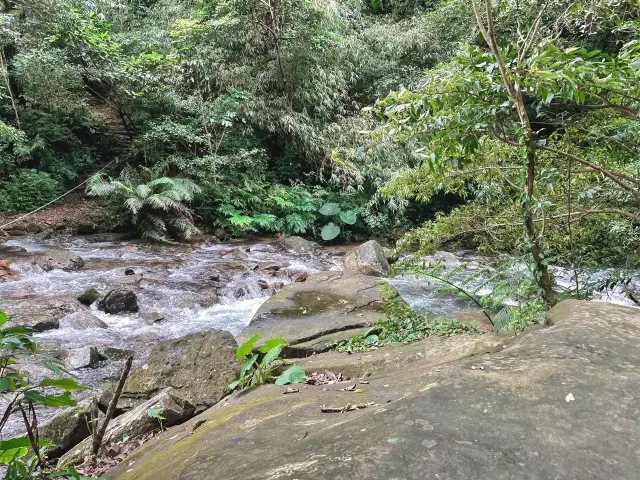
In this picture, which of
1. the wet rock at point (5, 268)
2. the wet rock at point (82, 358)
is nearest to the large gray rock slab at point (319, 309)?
the wet rock at point (82, 358)

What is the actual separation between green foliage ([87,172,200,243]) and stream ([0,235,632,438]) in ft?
1.74

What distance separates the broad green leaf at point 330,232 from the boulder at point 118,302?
6353 millimetres

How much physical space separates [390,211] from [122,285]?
317 inches

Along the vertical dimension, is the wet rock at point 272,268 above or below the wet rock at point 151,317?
below

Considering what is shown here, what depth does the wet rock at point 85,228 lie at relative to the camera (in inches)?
408

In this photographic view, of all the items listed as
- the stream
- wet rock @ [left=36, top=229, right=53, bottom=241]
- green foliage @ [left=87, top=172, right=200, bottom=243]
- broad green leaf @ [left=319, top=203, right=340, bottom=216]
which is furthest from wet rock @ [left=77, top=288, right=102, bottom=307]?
broad green leaf @ [left=319, top=203, right=340, bottom=216]

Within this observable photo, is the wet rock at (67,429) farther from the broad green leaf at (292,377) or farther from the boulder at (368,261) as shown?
the boulder at (368,261)

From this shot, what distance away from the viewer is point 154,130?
11.6 meters

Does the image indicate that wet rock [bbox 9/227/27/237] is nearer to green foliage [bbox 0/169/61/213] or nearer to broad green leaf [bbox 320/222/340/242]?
green foliage [bbox 0/169/61/213]

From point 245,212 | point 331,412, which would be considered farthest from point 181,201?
point 331,412

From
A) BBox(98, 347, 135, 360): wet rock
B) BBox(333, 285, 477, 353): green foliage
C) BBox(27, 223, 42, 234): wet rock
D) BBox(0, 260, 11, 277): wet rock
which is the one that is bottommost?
BBox(98, 347, 135, 360): wet rock

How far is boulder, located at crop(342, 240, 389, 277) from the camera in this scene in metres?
8.80

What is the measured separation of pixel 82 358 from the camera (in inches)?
187

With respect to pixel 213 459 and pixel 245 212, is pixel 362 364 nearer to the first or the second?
pixel 213 459
